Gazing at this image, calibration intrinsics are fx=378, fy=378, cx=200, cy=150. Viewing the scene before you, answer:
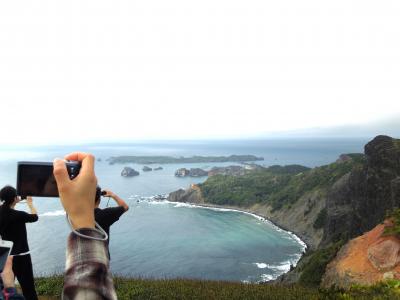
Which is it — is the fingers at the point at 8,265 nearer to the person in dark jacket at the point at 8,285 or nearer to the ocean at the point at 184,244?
the person in dark jacket at the point at 8,285

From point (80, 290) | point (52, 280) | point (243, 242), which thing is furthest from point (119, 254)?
point (80, 290)

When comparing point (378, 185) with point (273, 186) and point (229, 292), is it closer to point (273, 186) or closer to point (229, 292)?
point (229, 292)

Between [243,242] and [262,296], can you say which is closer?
[262,296]

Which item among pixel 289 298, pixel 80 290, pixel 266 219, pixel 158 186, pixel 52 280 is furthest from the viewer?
pixel 158 186

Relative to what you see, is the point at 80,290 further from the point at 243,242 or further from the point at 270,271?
the point at 243,242

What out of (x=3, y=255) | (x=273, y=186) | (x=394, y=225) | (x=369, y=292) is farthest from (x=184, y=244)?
(x=3, y=255)
